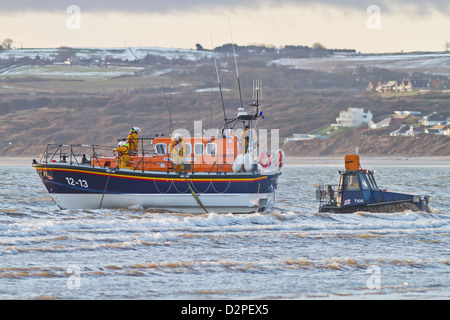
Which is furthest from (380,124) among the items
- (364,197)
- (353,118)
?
(364,197)

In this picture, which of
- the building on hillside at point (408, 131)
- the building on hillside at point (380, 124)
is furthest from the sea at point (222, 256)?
the building on hillside at point (380, 124)

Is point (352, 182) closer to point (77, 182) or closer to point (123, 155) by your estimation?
point (123, 155)

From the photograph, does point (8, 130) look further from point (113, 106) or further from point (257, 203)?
point (257, 203)

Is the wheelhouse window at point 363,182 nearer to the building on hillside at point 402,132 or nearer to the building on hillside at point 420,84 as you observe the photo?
the building on hillside at point 402,132

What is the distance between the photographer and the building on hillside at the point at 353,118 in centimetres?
13988

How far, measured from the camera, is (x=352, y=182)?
27.4 meters

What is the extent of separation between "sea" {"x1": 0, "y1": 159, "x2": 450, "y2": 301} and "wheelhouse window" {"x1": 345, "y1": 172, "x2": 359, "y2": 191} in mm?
A: 1092

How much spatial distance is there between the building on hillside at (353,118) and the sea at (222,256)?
113 m

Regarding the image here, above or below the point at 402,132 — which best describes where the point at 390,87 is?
above

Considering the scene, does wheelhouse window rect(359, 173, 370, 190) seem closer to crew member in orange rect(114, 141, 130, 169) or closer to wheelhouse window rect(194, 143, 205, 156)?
wheelhouse window rect(194, 143, 205, 156)

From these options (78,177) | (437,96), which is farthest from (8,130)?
(78,177)

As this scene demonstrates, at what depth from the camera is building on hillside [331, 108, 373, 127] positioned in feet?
459

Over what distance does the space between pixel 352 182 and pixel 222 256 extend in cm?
894

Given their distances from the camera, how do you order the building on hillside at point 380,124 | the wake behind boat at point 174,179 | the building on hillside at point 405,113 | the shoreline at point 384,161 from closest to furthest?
the wake behind boat at point 174,179 → the shoreline at point 384,161 → the building on hillside at point 380,124 → the building on hillside at point 405,113
